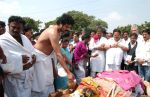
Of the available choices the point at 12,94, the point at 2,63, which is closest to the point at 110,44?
the point at 12,94

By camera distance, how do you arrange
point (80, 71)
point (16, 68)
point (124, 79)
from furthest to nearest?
1. point (80, 71)
2. point (124, 79)
3. point (16, 68)

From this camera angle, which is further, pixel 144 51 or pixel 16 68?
pixel 144 51

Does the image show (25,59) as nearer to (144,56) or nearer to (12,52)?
(12,52)

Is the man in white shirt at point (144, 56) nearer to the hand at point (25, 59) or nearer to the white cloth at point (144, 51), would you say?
the white cloth at point (144, 51)

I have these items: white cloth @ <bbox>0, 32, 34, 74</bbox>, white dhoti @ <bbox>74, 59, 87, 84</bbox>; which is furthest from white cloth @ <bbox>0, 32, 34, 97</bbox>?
white dhoti @ <bbox>74, 59, 87, 84</bbox>

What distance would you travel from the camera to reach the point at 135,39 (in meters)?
9.22

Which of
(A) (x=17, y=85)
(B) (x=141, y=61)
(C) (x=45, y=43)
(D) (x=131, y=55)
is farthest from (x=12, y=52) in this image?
(D) (x=131, y=55)

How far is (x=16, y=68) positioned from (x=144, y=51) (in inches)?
168

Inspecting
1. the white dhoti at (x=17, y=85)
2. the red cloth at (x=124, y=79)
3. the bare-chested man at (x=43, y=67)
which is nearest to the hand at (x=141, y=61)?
the red cloth at (x=124, y=79)

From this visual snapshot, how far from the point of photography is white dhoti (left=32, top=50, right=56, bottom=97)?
233 inches

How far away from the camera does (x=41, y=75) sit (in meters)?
5.91

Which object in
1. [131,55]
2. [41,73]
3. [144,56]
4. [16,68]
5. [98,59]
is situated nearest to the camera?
[16,68]

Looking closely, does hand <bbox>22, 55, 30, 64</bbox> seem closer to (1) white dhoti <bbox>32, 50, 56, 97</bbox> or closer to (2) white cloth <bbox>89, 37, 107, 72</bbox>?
(1) white dhoti <bbox>32, 50, 56, 97</bbox>

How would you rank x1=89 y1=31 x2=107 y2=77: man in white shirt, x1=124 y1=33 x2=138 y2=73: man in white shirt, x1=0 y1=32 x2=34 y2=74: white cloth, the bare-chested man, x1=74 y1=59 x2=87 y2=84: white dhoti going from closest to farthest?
1. x1=0 y1=32 x2=34 y2=74: white cloth
2. the bare-chested man
3. x1=74 y1=59 x2=87 y2=84: white dhoti
4. x1=124 y1=33 x2=138 y2=73: man in white shirt
5. x1=89 y1=31 x2=107 y2=77: man in white shirt
